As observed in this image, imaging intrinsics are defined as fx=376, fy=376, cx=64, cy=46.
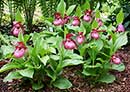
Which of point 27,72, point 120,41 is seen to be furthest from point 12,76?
point 120,41

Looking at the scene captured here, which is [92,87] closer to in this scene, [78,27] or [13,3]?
[78,27]

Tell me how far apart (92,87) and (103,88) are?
0.11 metres

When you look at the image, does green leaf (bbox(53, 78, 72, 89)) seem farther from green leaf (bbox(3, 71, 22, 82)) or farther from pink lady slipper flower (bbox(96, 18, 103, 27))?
pink lady slipper flower (bbox(96, 18, 103, 27))

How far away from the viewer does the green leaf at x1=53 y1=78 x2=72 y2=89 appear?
364 centimetres

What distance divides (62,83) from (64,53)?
294 millimetres

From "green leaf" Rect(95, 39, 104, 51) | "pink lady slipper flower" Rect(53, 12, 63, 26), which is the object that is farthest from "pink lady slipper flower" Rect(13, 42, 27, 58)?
"green leaf" Rect(95, 39, 104, 51)

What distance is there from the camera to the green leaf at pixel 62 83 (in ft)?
12.0

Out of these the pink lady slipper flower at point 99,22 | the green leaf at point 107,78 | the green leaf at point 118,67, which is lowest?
the green leaf at point 107,78

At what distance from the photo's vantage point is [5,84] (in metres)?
3.88

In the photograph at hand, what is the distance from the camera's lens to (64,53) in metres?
3.70

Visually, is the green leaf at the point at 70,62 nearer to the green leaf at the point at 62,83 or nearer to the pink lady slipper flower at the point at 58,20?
the green leaf at the point at 62,83

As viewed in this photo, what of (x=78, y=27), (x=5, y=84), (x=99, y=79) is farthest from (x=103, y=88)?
(x=5, y=84)

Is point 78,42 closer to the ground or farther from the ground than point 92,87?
farther from the ground

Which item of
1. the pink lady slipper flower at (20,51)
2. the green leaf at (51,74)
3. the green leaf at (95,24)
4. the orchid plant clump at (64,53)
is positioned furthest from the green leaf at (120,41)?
the pink lady slipper flower at (20,51)
